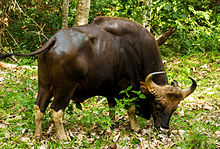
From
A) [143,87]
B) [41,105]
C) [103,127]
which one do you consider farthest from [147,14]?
[41,105]

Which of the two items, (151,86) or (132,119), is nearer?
(151,86)

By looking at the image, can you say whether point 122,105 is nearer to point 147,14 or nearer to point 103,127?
point 103,127

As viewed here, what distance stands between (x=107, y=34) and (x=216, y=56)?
6062 mm

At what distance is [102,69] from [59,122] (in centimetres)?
115

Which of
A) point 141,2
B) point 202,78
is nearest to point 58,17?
point 141,2

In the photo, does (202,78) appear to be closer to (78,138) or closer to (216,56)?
(216,56)

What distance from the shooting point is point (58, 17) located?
33.6 feet

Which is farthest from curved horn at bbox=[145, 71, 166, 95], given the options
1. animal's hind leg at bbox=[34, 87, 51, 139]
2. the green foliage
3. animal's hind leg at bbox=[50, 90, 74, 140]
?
the green foliage

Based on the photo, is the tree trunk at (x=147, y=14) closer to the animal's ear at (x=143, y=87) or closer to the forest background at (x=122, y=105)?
the forest background at (x=122, y=105)

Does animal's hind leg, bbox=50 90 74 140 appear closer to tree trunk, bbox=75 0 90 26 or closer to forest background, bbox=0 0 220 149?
forest background, bbox=0 0 220 149

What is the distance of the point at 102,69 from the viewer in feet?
14.6

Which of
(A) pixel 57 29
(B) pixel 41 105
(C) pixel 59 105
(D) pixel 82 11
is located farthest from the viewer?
(A) pixel 57 29

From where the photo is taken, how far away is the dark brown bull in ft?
13.3

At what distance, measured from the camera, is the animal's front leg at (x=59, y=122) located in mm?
4195
